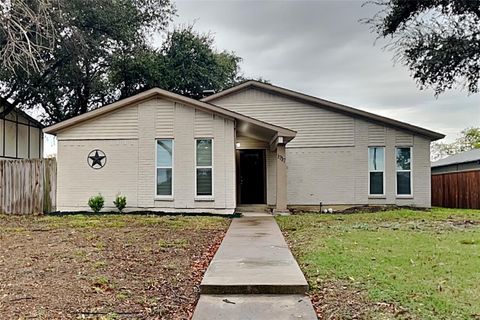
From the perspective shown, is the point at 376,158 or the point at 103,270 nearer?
the point at 103,270

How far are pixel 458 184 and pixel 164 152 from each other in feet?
45.6

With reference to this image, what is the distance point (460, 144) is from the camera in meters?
40.9

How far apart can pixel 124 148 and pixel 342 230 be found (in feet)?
25.4

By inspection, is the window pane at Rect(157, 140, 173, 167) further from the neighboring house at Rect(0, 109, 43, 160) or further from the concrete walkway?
the neighboring house at Rect(0, 109, 43, 160)

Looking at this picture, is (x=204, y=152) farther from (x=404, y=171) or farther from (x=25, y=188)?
(x=404, y=171)

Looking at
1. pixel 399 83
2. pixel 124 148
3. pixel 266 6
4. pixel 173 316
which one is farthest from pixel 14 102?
pixel 173 316

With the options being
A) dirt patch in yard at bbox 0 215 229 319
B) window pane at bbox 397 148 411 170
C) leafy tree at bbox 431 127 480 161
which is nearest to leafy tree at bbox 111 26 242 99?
window pane at bbox 397 148 411 170

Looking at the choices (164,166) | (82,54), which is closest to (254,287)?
(164,166)

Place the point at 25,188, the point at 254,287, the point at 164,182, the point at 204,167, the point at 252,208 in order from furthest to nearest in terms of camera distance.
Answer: the point at 252,208 → the point at 25,188 → the point at 164,182 → the point at 204,167 → the point at 254,287

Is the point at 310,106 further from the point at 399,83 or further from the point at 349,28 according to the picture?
the point at 399,83

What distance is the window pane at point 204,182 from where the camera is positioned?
1359 cm

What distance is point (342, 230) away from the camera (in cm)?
981

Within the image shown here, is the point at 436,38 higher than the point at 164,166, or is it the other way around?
the point at 436,38

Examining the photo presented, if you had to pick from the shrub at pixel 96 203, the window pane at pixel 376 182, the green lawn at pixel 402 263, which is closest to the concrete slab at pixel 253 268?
the green lawn at pixel 402 263
